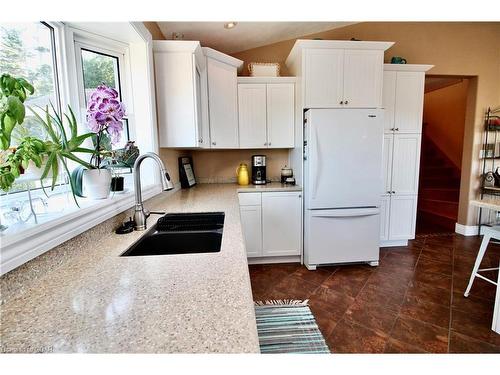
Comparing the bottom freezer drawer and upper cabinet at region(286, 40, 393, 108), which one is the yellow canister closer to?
the bottom freezer drawer

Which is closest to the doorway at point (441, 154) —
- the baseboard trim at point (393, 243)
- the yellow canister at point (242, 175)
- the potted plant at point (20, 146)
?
the baseboard trim at point (393, 243)

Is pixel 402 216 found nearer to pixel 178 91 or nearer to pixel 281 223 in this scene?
pixel 281 223

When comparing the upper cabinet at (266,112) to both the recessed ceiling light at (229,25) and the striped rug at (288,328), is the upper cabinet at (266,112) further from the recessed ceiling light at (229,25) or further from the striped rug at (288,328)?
the striped rug at (288,328)

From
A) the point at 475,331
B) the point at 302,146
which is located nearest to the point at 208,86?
the point at 302,146

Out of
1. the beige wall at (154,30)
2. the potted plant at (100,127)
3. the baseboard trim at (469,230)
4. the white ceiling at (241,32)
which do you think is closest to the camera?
the potted plant at (100,127)

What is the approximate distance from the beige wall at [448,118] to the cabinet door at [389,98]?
109 inches

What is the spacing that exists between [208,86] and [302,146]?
3.98ft

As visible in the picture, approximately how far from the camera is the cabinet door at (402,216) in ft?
10.00

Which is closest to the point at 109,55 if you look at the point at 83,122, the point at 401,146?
the point at 83,122

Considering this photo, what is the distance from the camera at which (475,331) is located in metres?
1.67

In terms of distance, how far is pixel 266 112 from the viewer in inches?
113

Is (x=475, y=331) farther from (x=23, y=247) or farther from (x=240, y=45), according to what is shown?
(x=240, y=45)

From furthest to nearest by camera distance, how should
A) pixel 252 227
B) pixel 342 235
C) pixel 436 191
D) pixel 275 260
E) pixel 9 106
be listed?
pixel 436 191
pixel 275 260
pixel 252 227
pixel 342 235
pixel 9 106

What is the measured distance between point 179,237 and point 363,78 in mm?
2388
